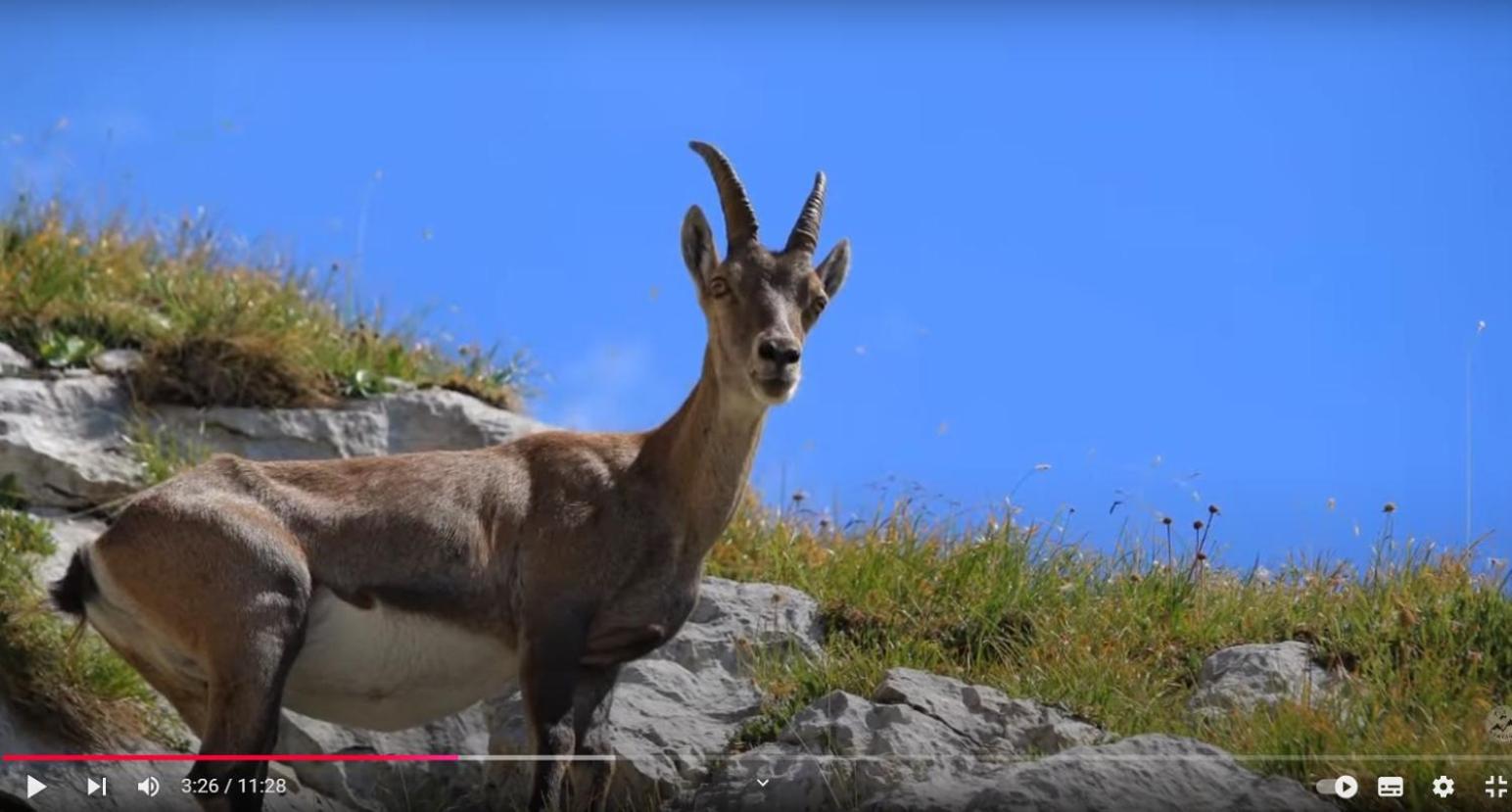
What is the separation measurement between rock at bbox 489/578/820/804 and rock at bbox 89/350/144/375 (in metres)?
4.77

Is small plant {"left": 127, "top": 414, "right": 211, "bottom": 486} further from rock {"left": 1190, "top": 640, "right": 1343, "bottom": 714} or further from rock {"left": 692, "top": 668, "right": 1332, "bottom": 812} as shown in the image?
rock {"left": 1190, "top": 640, "right": 1343, "bottom": 714}

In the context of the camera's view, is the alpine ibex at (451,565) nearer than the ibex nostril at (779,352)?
Yes

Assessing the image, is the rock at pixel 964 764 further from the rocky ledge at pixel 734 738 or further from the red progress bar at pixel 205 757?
the red progress bar at pixel 205 757

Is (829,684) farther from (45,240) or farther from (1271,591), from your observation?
(45,240)

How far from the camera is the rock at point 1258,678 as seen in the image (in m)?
11.4

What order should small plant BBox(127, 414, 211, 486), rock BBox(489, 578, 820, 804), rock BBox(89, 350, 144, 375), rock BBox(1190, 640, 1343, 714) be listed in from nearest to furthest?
rock BBox(489, 578, 820, 804), rock BBox(1190, 640, 1343, 714), small plant BBox(127, 414, 211, 486), rock BBox(89, 350, 144, 375)

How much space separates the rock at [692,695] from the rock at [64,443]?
411 cm

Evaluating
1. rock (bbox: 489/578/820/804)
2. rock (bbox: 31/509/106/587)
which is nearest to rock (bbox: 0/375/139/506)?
rock (bbox: 31/509/106/587)

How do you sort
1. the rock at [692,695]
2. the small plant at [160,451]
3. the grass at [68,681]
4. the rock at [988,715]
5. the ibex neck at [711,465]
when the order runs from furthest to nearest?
the small plant at [160,451]
the grass at [68,681]
the rock at [692,695]
the rock at [988,715]
the ibex neck at [711,465]

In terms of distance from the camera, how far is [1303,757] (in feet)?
31.9

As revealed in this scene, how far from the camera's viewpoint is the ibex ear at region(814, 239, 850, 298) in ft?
37.5

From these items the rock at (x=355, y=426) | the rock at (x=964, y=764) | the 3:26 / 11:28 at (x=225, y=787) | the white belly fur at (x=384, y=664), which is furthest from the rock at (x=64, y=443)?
the rock at (x=964, y=764)

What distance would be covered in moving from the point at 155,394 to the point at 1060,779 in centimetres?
835

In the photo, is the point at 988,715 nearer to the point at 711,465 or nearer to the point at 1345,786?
the point at 711,465
